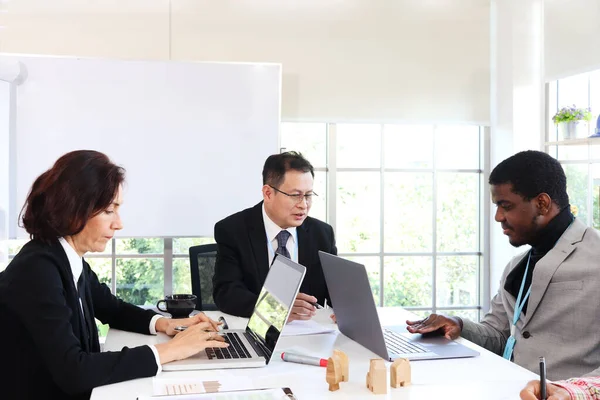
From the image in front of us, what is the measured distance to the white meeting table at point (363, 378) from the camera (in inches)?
60.0

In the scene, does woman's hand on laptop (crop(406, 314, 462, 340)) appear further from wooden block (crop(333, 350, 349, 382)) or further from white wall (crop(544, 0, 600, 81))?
white wall (crop(544, 0, 600, 81))

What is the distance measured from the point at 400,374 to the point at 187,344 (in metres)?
0.59

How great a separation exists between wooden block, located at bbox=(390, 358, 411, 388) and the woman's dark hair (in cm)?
89

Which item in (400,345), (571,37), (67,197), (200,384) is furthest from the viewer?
(571,37)

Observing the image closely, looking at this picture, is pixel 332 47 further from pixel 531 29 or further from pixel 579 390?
pixel 579 390

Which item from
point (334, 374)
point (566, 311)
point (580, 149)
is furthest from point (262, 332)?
point (580, 149)

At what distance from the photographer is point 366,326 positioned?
192cm

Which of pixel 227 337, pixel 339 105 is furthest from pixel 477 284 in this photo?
pixel 227 337

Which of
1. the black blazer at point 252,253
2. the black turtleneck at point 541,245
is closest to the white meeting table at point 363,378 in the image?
the black turtleneck at point 541,245

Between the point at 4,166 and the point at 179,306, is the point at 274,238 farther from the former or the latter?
the point at 4,166

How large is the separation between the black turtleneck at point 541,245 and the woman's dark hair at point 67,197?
1392mm

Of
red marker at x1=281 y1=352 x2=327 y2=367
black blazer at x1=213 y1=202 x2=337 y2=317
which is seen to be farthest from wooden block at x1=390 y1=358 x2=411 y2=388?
black blazer at x1=213 y1=202 x2=337 y2=317

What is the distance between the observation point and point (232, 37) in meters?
4.32

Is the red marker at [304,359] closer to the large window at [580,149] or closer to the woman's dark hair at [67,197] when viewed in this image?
the woman's dark hair at [67,197]
